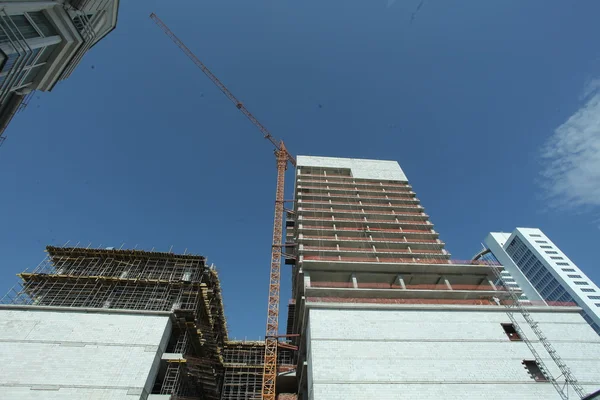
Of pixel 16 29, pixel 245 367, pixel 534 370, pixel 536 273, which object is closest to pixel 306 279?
pixel 245 367

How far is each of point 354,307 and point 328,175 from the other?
102ft

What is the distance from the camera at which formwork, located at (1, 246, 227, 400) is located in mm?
30875

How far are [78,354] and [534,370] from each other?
37.7 meters

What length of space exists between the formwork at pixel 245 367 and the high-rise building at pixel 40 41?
34259 mm

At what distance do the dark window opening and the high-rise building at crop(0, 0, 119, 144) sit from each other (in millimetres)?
41084

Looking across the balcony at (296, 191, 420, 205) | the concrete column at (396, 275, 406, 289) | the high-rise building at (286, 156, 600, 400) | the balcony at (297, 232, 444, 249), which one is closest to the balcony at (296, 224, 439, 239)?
the high-rise building at (286, 156, 600, 400)

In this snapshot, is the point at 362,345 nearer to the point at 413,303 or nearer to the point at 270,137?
the point at 413,303

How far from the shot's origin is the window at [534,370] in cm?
2495

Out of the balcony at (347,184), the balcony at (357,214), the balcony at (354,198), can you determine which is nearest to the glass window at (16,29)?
the balcony at (357,214)

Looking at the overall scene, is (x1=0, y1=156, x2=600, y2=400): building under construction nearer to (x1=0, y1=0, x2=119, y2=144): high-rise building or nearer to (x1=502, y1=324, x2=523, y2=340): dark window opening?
(x1=502, y1=324, x2=523, y2=340): dark window opening

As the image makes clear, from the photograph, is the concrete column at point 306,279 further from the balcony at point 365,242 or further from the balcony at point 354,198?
the balcony at point 354,198

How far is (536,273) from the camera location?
94.9m

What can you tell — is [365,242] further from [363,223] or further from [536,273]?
[536,273]

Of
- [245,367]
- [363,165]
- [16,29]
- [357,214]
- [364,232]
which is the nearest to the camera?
[16,29]
